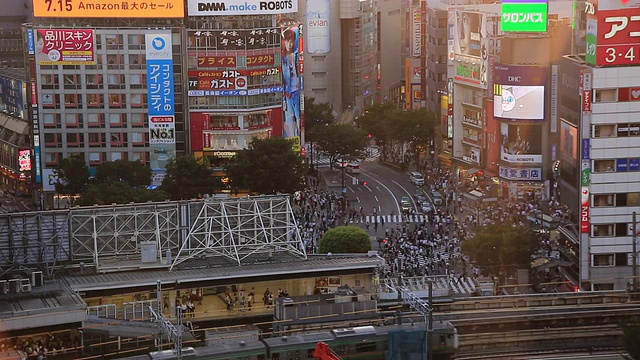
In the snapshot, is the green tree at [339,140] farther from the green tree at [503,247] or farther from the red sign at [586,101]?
the red sign at [586,101]

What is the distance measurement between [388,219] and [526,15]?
1739 centimetres

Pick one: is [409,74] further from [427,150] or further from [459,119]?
[459,119]

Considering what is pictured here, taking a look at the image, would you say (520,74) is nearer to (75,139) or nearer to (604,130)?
(604,130)

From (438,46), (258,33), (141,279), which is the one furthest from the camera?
(438,46)

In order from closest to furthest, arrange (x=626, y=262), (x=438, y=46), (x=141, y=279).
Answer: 1. (x=141, y=279)
2. (x=626, y=262)
3. (x=438, y=46)

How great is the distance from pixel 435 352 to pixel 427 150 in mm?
66573

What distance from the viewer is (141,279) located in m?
56.5

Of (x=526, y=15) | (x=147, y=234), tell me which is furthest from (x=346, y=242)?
(x=526, y=15)

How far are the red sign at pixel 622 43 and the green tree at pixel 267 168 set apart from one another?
27257 mm

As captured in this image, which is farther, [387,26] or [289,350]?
[387,26]

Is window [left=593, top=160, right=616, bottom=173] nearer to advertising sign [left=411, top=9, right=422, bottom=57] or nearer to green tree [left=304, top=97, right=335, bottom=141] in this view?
green tree [left=304, top=97, right=335, bottom=141]

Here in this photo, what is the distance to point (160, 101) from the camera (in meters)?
97.0

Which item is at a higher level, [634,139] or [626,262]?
[634,139]

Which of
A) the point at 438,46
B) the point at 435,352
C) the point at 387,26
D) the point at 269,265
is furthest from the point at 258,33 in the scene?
the point at 387,26
